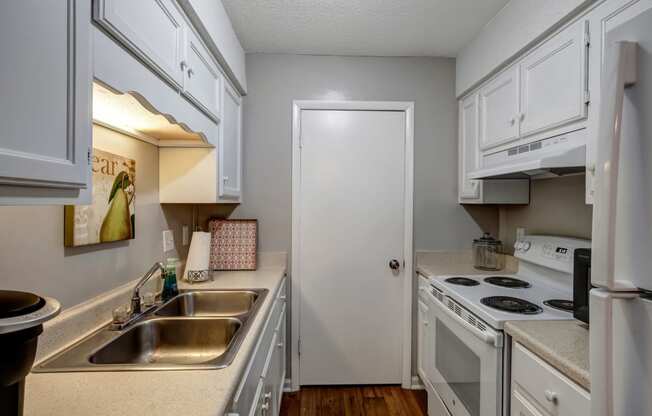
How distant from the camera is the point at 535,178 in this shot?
2.10m

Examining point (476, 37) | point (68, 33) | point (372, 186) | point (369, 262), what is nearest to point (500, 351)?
point (369, 262)

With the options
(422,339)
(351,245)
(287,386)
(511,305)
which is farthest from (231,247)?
(511,305)

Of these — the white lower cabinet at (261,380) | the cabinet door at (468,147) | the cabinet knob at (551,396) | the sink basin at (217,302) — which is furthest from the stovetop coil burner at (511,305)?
the sink basin at (217,302)

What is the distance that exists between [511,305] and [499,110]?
1.13 metres

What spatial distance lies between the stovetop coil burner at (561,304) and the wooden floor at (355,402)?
1154mm

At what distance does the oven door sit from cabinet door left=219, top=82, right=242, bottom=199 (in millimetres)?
1440

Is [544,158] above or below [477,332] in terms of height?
above

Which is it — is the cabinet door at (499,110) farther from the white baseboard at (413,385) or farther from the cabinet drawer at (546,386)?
the white baseboard at (413,385)

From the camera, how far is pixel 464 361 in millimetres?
1620

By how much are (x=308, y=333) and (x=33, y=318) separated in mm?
2038

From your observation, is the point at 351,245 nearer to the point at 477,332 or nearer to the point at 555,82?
the point at 477,332

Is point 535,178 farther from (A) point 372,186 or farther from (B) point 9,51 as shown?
(B) point 9,51

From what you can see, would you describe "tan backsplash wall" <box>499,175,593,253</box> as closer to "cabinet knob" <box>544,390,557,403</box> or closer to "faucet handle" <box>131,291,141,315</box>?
"cabinet knob" <box>544,390,557,403</box>

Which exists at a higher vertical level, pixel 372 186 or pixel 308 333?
pixel 372 186
